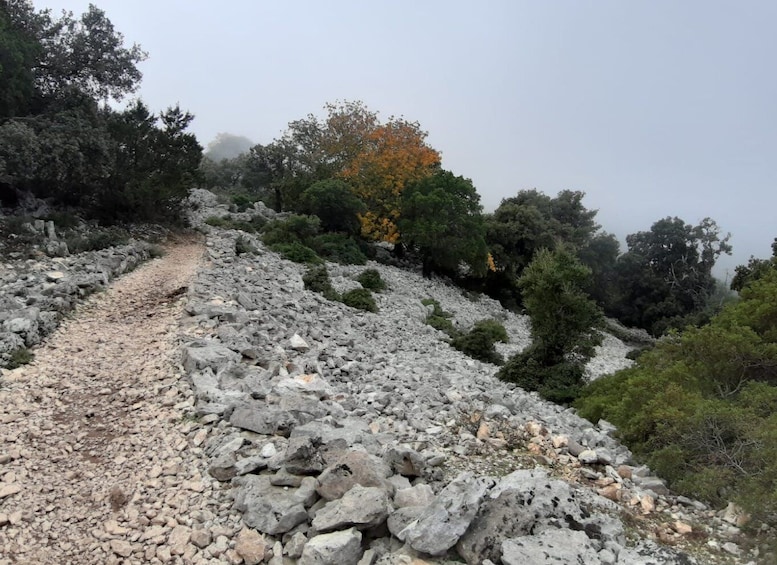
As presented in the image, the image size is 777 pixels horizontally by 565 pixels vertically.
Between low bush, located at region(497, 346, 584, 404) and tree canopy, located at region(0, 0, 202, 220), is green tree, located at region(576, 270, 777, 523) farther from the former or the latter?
tree canopy, located at region(0, 0, 202, 220)

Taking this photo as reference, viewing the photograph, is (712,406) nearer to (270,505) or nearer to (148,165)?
(270,505)

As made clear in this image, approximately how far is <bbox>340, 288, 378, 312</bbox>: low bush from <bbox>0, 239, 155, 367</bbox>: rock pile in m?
7.08

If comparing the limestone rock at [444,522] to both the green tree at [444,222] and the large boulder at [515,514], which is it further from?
the green tree at [444,222]

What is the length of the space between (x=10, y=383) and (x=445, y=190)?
24906 mm

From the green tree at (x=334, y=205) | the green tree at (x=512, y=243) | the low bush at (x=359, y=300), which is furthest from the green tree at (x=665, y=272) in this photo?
the low bush at (x=359, y=300)

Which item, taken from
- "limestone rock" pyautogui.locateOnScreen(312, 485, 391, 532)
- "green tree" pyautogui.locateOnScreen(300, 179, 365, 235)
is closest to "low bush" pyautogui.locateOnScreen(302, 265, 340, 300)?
"green tree" pyautogui.locateOnScreen(300, 179, 365, 235)

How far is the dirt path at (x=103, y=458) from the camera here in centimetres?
495

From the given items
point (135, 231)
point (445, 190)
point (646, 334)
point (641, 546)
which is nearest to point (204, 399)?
point (641, 546)

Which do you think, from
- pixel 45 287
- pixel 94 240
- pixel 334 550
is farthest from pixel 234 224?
pixel 334 550

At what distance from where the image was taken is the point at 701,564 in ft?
15.2

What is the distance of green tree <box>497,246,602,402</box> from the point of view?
13.0 meters

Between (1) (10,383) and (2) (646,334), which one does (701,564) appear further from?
(2) (646,334)

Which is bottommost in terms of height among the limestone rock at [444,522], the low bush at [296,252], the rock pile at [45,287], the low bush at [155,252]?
the rock pile at [45,287]

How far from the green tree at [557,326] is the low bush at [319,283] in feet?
24.0
